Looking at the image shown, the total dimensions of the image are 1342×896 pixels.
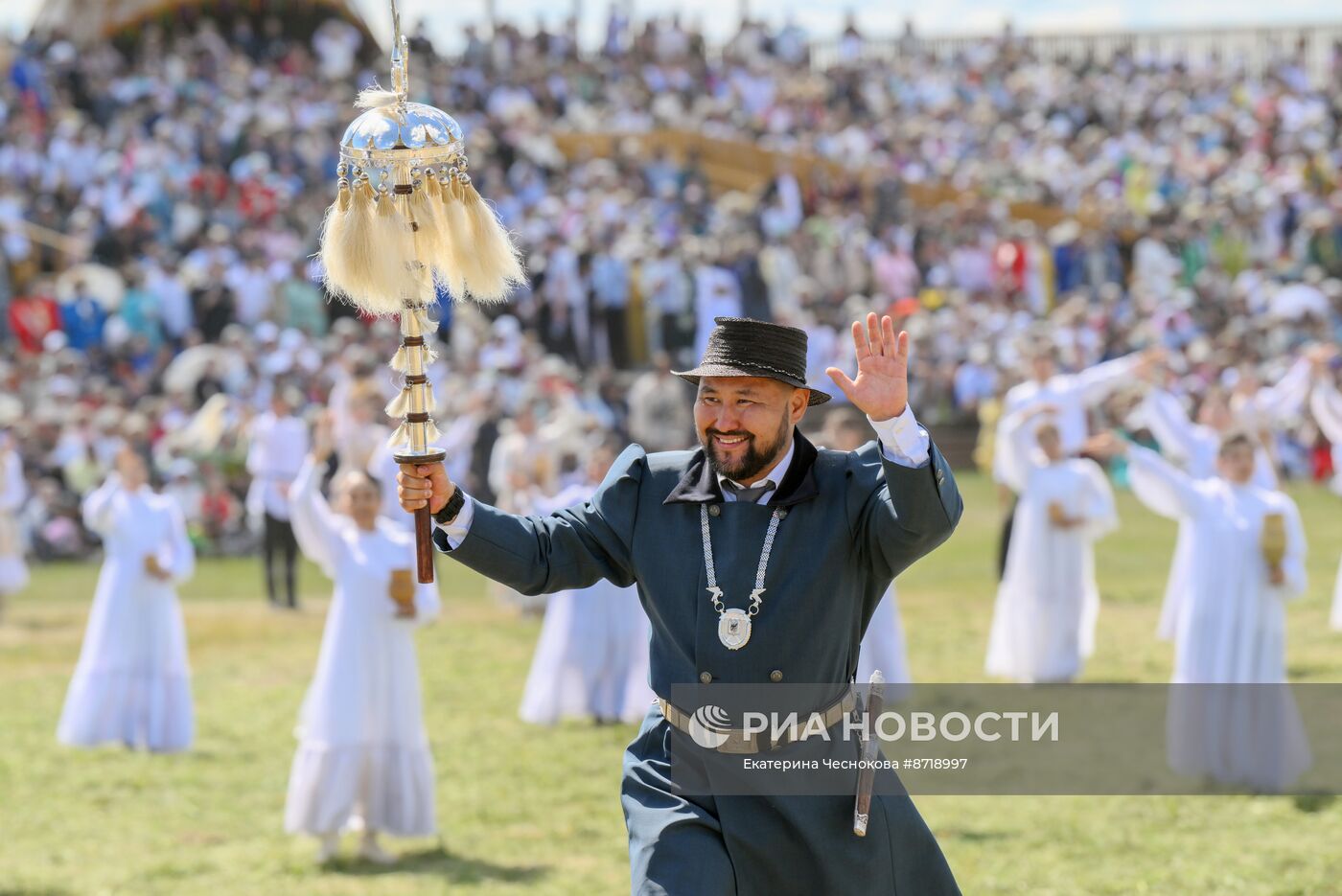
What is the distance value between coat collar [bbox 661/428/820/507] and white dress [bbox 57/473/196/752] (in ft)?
23.9

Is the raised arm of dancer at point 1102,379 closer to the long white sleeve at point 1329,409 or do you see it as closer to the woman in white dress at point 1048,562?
the woman in white dress at point 1048,562

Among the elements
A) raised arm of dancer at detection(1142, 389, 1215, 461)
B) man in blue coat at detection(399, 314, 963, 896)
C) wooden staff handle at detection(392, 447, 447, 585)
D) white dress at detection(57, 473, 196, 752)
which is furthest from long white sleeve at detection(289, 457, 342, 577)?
raised arm of dancer at detection(1142, 389, 1215, 461)

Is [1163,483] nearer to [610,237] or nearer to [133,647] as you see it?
[133,647]

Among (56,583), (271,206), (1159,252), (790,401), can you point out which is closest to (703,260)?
(271,206)

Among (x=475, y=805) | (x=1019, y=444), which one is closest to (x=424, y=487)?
(x=475, y=805)

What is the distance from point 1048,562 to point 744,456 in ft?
29.7

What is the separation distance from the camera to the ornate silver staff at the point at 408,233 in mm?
5191

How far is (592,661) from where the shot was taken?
42.3ft

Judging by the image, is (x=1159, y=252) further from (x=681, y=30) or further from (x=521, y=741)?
(x=521, y=741)

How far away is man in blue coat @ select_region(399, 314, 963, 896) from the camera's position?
5109mm

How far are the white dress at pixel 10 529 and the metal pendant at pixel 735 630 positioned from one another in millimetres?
12919

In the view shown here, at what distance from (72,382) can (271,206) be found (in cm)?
405

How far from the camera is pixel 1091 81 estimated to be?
1371 inches

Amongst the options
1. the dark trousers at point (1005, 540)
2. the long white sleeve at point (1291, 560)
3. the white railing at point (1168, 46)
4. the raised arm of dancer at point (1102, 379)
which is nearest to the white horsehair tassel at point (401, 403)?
the long white sleeve at point (1291, 560)
